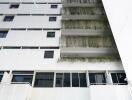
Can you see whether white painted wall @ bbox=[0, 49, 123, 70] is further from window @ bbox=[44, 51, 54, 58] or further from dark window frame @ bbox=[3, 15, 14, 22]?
dark window frame @ bbox=[3, 15, 14, 22]

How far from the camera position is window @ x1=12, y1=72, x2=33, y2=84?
12704 mm

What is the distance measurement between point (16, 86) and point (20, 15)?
9033 mm

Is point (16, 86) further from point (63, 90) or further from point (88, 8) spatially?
point (88, 8)

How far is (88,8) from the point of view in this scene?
18.8m

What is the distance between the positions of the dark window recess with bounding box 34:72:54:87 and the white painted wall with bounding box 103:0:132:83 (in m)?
4.73

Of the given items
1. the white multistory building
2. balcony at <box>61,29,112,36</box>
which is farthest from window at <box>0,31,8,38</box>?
balcony at <box>61,29,112,36</box>

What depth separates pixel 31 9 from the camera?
18797 millimetres

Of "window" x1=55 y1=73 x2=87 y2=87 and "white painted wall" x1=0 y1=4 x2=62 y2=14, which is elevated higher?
"white painted wall" x1=0 y1=4 x2=62 y2=14

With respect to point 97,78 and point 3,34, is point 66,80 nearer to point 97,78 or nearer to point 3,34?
point 97,78

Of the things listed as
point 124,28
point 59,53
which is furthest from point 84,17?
point 124,28

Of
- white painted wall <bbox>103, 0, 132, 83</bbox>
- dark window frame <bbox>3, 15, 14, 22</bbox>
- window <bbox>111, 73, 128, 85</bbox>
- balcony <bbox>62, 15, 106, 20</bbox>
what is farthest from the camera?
dark window frame <bbox>3, 15, 14, 22</bbox>

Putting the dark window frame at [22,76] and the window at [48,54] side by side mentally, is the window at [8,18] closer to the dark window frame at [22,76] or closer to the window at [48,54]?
the window at [48,54]

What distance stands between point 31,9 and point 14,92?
1032cm

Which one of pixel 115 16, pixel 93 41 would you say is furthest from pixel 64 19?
pixel 115 16
